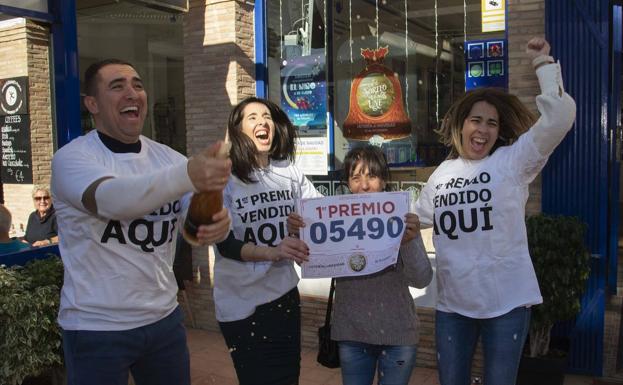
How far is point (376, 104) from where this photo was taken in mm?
6625

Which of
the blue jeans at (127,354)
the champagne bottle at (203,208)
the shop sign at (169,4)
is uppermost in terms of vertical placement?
the shop sign at (169,4)

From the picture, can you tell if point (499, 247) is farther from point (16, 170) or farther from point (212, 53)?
point (16, 170)

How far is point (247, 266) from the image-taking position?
9.36 ft

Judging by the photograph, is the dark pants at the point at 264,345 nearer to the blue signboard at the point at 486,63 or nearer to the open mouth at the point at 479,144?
the open mouth at the point at 479,144

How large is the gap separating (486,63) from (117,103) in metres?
4.04

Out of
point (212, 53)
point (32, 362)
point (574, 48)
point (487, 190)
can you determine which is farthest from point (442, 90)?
point (32, 362)

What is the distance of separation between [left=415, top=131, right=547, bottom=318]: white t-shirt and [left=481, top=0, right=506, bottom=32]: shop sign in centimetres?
302

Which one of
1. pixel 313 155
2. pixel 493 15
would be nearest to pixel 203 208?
pixel 493 15

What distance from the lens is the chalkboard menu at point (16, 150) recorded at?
744 cm

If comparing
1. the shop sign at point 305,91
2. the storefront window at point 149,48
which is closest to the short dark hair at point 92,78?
the shop sign at point 305,91

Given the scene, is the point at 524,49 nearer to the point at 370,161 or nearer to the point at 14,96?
the point at 370,161

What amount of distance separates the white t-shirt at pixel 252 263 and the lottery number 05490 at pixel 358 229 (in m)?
0.18

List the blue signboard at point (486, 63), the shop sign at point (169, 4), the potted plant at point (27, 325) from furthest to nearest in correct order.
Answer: the shop sign at point (169, 4) → the blue signboard at point (486, 63) → the potted plant at point (27, 325)

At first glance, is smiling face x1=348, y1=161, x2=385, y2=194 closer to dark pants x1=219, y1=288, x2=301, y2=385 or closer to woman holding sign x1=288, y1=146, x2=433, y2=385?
woman holding sign x1=288, y1=146, x2=433, y2=385
